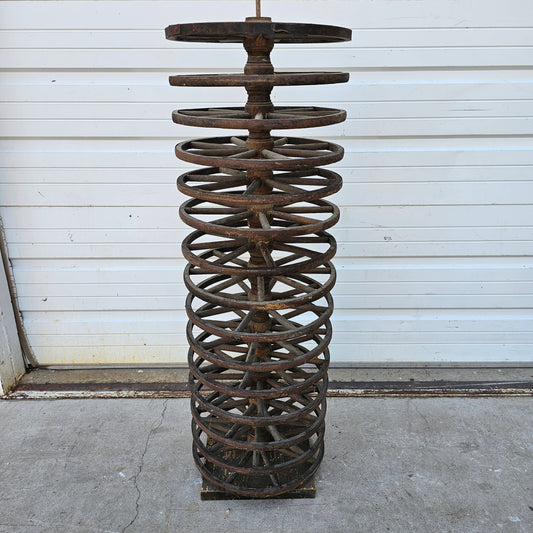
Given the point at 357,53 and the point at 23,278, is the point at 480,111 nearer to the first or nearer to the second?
the point at 357,53

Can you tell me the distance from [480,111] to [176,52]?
5.88 feet

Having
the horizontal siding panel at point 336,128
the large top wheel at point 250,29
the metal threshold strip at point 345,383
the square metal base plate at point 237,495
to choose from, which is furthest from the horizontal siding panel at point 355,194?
the square metal base plate at point 237,495

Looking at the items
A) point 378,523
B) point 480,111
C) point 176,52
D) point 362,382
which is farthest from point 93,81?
point 378,523

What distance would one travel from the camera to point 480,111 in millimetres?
3057

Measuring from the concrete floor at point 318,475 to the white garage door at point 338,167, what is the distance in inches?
20.8

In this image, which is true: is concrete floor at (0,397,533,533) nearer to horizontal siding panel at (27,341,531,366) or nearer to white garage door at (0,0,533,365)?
horizontal siding panel at (27,341,531,366)

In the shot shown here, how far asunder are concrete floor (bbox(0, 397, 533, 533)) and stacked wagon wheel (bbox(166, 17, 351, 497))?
177 mm

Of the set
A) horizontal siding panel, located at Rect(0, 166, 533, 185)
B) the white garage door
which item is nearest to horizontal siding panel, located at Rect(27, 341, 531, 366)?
the white garage door

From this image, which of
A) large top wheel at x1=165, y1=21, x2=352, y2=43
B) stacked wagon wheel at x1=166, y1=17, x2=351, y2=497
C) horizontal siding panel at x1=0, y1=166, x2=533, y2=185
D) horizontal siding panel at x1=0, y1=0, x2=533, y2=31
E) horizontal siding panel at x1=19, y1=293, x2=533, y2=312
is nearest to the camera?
large top wheel at x1=165, y1=21, x2=352, y2=43

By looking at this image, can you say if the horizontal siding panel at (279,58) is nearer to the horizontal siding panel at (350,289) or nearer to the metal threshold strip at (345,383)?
the horizontal siding panel at (350,289)

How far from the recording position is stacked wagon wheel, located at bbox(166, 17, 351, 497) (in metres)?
1.91

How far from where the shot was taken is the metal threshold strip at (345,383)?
3.32 m

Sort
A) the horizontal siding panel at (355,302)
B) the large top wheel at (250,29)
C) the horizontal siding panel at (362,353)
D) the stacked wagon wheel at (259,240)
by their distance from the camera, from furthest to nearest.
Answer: the horizontal siding panel at (362,353)
the horizontal siding panel at (355,302)
the stacked wagon wheel at (259,240)
the large top wheel at (250,29)

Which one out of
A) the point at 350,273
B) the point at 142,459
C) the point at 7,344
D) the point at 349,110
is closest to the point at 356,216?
the point at 350,273
